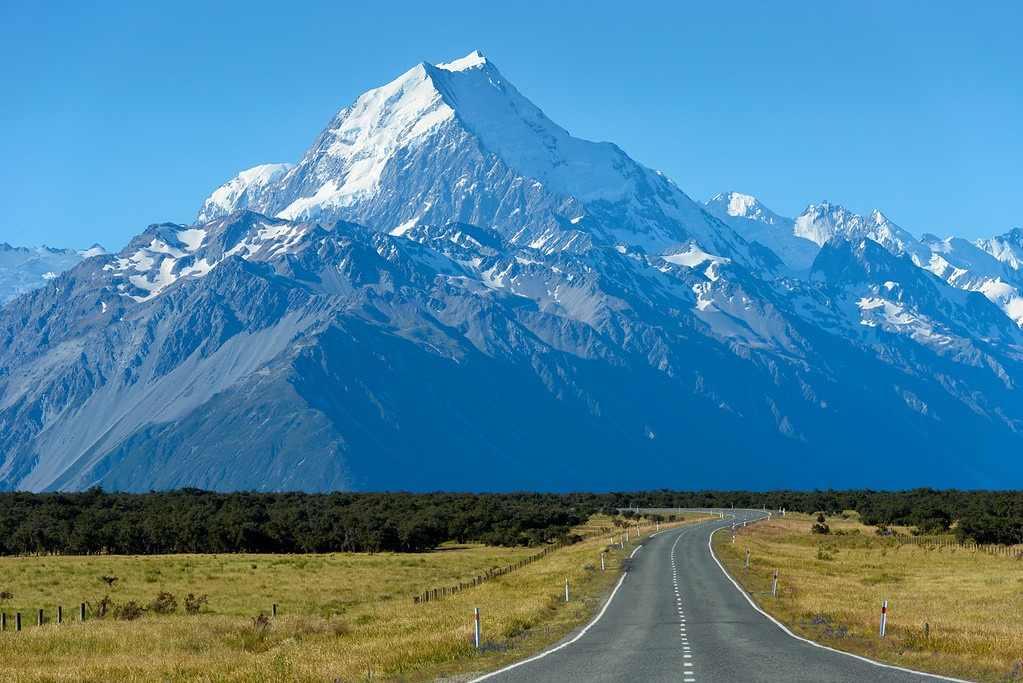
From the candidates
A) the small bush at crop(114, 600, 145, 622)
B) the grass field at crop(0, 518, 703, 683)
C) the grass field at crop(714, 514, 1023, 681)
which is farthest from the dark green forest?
the small bush at crop(114, 600, 145, 622)

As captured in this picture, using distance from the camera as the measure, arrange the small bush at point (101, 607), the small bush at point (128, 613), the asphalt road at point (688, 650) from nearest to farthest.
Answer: the asphalt road at point (688, 650) < the small bush at point (128, 613) < the small bush at point (101, 607)

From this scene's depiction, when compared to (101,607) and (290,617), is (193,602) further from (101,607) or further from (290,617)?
(290,617)

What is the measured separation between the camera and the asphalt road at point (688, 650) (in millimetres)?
31688

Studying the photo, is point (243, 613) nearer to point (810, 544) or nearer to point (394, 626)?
point (394, 626)

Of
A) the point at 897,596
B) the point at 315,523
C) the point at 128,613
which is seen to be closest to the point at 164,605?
the point at 128,613

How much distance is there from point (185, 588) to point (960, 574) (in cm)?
4400

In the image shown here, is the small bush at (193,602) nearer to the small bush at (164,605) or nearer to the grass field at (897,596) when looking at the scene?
the small bush at (164,605)

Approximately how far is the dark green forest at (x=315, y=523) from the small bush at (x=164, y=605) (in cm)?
4675

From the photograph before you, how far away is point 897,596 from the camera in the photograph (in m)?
58.3

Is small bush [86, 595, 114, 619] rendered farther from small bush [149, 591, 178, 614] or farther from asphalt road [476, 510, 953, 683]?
asphalt road [476, 510, 953, 683]

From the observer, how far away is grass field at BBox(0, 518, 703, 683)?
35.8 meters

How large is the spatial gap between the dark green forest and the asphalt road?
51.6 metres

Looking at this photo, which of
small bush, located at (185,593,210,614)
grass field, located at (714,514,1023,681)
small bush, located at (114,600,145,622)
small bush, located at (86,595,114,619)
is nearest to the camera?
grass field, located at (714,514,1023,681)

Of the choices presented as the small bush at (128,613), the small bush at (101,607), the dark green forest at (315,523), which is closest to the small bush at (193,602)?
the small bush at (128,613)
